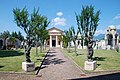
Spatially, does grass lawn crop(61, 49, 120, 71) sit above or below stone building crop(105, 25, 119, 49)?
below

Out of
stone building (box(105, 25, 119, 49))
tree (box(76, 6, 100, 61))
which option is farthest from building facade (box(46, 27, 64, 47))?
tree (box(76, 6, 100, 61))

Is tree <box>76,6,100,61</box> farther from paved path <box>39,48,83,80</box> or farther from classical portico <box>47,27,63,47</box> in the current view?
classical portico <box>47,27,63,47</box>

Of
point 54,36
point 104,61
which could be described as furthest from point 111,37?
point 104,61

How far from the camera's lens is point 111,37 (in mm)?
60375

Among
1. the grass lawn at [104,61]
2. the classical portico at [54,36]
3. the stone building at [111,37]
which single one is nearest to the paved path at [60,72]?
the grass lawn at [104,61]

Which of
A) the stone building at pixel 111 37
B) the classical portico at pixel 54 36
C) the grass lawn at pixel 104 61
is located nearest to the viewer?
the grass lawn at pixel 104 61

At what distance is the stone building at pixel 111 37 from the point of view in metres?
58.2

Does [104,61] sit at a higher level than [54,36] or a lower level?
lower

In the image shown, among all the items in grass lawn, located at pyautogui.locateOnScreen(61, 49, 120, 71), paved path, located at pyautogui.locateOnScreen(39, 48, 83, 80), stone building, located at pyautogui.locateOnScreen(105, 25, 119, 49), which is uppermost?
stone building, located at pyautogui.locateOnScreen(105, 25, 119, 49)

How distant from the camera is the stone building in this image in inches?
2291

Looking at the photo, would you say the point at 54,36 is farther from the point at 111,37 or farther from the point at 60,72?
the point at 60,72

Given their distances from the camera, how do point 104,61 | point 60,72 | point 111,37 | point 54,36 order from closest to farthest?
1. point 60,72
2. point 104,61
3. point 111,37
4. point 54,36

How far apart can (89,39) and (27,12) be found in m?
6.53

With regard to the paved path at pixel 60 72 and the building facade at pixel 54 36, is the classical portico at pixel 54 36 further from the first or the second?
the paved path at pixel 60 72
